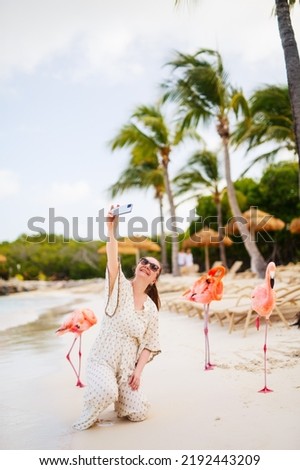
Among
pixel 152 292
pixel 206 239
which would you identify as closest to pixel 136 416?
pixel 152 292

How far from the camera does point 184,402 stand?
352 cm

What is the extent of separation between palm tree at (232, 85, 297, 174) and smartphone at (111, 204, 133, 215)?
11214 millimetres

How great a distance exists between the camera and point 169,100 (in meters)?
14.1

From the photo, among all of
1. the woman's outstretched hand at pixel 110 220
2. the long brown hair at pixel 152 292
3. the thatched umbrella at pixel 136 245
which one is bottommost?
the long brown hair at pixel 152 292

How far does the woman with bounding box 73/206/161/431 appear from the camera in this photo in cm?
300

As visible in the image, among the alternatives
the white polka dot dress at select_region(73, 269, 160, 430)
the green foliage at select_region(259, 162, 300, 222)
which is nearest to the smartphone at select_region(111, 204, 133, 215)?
the white polka dot dress at select_region(73, 269, 160, 430)

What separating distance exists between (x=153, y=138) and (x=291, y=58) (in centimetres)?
1372

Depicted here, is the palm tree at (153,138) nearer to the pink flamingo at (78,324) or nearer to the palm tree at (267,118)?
the palm tree at (267,118)

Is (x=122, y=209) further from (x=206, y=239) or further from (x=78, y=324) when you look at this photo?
(x=206, y=239)

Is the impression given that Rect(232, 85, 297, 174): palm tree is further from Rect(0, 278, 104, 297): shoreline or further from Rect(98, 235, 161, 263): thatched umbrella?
Rect(0, 278, 104, 297): shoreline

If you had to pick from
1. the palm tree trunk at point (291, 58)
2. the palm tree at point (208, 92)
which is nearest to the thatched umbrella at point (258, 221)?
the palm tree at point (208, 92)

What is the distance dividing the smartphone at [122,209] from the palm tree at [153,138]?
15.5 metres

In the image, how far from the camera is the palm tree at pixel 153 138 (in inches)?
745

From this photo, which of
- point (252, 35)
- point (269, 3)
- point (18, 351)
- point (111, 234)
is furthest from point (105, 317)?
point (269, 3)
